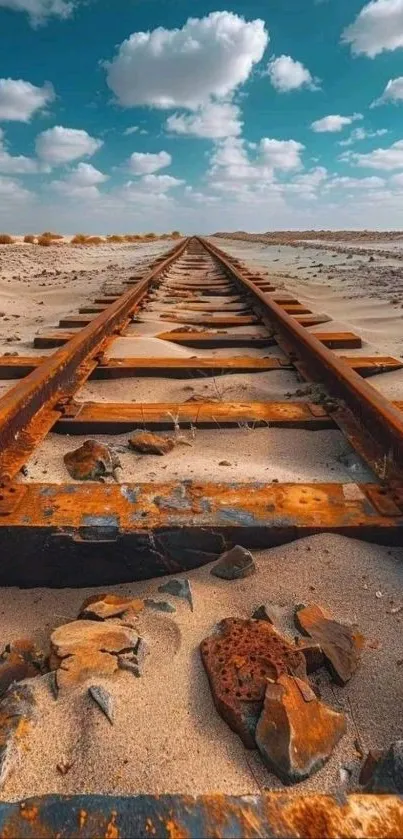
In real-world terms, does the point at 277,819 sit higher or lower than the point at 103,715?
higher

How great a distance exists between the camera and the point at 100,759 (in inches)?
38.9

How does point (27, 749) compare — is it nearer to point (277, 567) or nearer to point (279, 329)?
point (277, 567)

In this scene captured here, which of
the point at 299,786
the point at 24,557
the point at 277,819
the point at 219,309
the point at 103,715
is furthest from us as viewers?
the point at 219,309

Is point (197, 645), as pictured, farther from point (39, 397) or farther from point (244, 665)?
point (39, 397)

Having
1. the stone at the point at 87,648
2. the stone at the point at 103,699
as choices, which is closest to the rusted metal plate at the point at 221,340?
the stone at the point at 87,648

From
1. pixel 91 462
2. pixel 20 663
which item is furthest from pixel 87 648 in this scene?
pixel 91 462

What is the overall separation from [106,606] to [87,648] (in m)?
0.16

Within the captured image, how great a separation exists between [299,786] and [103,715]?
354 millimetres

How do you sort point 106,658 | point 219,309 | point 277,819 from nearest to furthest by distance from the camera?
1. point 277,819
2. point 106,658
3. point 219,309

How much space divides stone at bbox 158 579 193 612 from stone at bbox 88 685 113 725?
341 millimetres

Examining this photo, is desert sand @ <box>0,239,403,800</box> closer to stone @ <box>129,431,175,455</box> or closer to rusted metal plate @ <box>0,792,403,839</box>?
stone @ <box>129,431,175,455</box>

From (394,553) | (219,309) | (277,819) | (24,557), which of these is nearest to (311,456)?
(394,553)

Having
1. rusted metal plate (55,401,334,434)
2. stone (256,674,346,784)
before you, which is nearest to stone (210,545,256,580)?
stone (256,674,346,784)

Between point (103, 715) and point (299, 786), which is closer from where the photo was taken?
point (299, 786)
